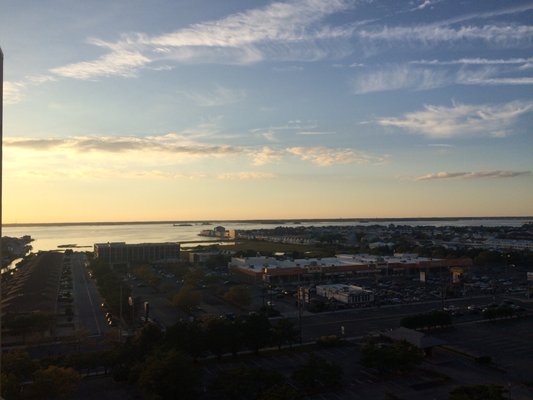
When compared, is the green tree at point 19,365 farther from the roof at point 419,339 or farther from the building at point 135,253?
the building at point 135,253

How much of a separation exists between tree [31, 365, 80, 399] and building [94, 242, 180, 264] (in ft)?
111

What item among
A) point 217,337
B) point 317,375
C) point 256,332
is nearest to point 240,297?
point 256,332

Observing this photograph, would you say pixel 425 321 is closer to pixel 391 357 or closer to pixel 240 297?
pixel 391 357

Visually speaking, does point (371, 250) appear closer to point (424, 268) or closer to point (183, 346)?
point (424, 268)

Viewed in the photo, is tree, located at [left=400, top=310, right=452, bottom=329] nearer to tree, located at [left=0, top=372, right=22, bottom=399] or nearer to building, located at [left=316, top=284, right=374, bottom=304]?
building, located at [left=316, top=284, right=374, bottom=304]

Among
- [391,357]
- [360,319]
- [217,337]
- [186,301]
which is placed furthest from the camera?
[186,301]

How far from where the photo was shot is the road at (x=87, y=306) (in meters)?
20.0

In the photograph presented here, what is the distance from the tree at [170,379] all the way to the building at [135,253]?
34.7m

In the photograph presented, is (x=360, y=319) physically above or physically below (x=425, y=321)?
below

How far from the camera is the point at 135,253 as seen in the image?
148 feet

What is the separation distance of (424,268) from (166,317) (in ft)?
76.4

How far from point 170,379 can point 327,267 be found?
25.2 metres

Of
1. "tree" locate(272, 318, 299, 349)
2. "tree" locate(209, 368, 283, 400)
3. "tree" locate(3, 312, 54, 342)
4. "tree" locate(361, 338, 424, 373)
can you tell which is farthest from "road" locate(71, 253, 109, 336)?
"tree" locate(361, 338, 424, 373)

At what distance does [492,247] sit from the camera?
54.6 m
